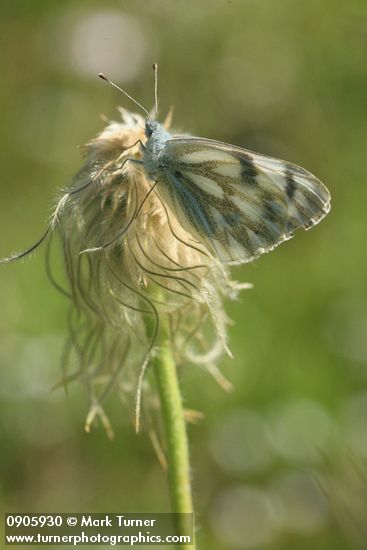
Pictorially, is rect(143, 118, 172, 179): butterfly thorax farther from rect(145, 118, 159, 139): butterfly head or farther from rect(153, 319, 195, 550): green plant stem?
rect(153, 319, 195, 550): green plant stem

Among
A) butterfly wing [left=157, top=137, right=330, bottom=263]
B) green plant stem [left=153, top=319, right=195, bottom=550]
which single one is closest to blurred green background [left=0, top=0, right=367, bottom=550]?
green plant stem [left=153, top=319, right=195, bottom=550]

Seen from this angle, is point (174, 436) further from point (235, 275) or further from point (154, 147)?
point (235, 275)

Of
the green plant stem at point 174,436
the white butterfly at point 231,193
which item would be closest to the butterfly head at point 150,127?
the white butterfly at point 231,193

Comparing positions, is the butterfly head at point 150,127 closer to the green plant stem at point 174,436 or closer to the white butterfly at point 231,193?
the white butterfly at point 231,193

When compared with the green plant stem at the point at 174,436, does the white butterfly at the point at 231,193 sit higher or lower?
higher

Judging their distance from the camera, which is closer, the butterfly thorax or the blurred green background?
the butterfly thorax

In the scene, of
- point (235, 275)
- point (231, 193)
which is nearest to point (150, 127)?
point (231, 193)

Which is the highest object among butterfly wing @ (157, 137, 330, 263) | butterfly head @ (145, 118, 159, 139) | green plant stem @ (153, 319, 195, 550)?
butterfly head @ (145, 118, 159, 139)
